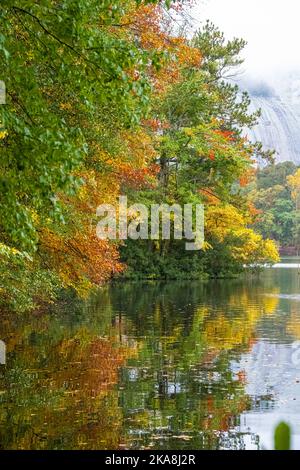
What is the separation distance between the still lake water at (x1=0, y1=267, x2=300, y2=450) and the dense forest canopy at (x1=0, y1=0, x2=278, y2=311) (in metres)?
1.11

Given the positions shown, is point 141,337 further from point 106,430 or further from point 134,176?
point 134,176

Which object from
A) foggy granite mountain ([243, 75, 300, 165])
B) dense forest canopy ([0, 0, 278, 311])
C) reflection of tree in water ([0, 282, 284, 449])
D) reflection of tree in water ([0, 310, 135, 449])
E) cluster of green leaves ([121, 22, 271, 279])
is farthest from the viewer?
foggy granite mountain ([243, 75, 300, 165])

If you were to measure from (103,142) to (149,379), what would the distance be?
4481mm

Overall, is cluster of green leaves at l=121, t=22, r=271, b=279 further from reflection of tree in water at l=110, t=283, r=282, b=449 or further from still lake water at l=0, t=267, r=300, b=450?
still lake water at l=0, t=267, r=300, b=450

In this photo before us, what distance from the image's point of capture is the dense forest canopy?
6316 millimetres

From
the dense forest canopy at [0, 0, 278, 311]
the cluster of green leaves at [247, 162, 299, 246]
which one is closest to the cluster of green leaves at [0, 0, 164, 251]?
the dense forest canopy at [0, 0, 278, 311]

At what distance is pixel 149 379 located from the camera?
10031mm

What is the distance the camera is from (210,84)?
125 ft

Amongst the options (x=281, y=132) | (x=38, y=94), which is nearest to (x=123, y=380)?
(x=38, y=94)

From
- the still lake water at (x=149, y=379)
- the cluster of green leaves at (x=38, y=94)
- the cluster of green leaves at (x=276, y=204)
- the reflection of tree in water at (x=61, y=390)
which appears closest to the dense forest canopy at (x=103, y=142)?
the cluster of green leaves at (x=38, y=94)

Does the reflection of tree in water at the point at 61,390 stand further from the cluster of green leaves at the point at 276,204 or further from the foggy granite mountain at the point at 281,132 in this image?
the foggy granite mountain at the point at 281,132

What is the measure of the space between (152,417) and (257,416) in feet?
3.73

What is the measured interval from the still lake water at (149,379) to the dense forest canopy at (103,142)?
3.64 feet

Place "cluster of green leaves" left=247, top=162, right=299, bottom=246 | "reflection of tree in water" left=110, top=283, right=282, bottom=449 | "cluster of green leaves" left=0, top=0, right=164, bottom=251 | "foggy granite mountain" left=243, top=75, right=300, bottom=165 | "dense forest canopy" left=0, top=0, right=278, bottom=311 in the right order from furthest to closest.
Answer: "foggy granite mountain" left=243, top=75, right=300, bottom=165 → "cluster of green leaves" left=247, top=162, right=299, bottom=246 → "reflection of tree in water" left=110, top=283, right=282, bottom=449 → "dense forest canopy" left=0, top=0, right=278, bottom=311 → "cluster of green leaves" left=0, top=0, right=164, bottom=251
